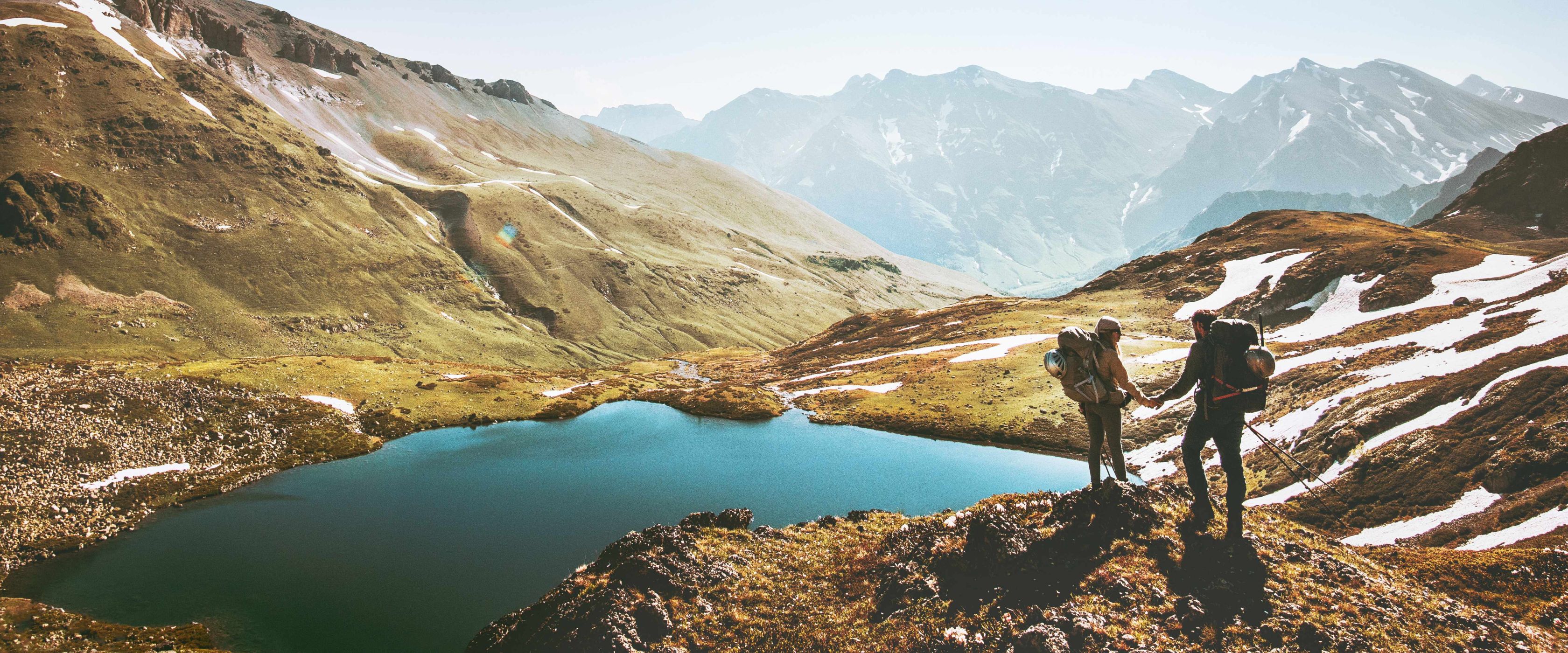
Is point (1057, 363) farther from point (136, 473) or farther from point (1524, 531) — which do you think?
point (136, 473)

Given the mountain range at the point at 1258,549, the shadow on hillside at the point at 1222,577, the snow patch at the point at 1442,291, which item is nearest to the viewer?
the shadow on hillside at the point at 1222,577

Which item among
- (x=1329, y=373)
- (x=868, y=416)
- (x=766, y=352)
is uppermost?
(x=1329, y=373)

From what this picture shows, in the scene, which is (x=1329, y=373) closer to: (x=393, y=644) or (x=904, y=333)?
(x=393, y=644)

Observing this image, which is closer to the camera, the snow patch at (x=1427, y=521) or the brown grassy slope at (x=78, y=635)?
the snow patch at (x=1427, y=521)

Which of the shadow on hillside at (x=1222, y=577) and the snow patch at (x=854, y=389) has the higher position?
the shadow on hillside at (x=1222, y=577)

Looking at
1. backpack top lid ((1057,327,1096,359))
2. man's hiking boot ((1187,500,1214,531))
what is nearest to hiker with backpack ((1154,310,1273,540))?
man's hiking boot ((1187,500,1214,531))

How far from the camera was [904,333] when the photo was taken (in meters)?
123

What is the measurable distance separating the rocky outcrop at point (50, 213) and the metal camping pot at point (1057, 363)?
186 metres

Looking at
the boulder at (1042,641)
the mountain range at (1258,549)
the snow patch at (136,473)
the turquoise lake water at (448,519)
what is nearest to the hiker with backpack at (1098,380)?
the mountain range at (1258,549)

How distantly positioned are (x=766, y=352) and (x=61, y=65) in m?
204

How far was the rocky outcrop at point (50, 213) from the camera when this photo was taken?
12362 cm

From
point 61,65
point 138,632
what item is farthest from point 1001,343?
point 61,65

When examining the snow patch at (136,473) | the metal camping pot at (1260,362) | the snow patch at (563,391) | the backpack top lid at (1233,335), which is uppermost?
the backpack top lid at (1233,335)

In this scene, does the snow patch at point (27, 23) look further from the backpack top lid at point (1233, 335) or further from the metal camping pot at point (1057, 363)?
the backpack top lid at point (1233, 335)
